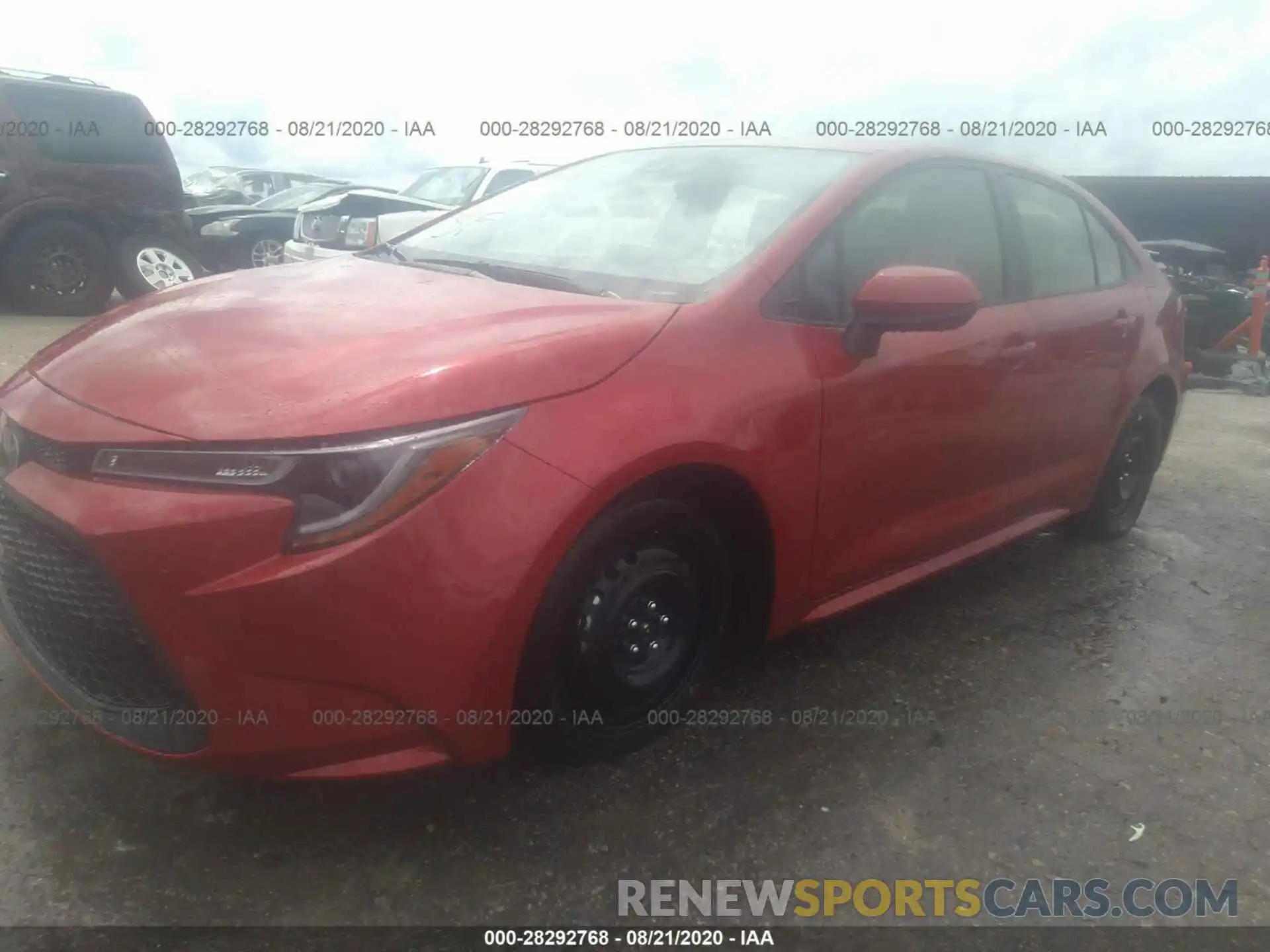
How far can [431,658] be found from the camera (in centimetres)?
182

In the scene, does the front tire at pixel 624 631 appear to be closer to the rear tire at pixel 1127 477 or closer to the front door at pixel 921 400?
the front door at pixel 921 400

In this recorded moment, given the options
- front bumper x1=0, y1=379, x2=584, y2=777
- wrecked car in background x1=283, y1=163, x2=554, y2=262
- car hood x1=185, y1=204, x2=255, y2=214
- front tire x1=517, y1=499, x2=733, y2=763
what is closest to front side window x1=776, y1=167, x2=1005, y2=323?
front tire x1=517, y1=499, x2=733, y2=763

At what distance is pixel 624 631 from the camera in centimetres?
222

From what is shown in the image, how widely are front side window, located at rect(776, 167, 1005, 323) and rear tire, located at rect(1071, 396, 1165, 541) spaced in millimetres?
1142

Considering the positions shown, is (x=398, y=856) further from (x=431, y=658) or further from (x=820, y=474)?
(x=820, y=474)

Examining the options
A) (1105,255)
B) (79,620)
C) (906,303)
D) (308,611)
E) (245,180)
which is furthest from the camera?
(245,180)

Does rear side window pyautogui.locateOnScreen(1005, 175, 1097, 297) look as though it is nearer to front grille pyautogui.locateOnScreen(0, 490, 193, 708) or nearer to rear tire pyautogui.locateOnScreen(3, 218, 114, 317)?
front grille pyautogui.locateOnScreen(0, 490, 193, 708)

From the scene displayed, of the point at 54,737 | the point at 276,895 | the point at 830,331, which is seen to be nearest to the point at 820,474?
the point at 830,331

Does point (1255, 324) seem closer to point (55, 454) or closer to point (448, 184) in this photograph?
point (448, 184)

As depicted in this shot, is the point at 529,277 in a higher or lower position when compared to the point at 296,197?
higher

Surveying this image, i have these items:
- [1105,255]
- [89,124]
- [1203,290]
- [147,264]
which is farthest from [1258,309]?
[89,124]

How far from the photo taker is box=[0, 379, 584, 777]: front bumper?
1703mm

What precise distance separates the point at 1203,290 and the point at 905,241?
280 inches

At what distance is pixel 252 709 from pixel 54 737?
36.0 inches
